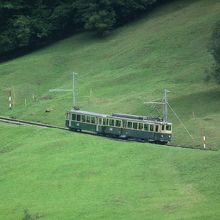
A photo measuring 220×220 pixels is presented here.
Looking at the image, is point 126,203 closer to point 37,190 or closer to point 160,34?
point 37,190

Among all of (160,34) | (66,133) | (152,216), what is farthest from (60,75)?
(152,216)

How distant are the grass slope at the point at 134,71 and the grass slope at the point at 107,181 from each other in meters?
8.63

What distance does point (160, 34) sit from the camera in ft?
345

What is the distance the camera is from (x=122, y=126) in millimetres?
74562

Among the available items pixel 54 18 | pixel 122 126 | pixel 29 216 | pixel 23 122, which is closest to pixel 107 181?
pixel 29 216

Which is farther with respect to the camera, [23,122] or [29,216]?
[23,122]

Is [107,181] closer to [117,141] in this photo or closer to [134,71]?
[117,141]

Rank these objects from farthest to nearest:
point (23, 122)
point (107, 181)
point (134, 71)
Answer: point (134, 71), point (23, 122), point (107, 181)

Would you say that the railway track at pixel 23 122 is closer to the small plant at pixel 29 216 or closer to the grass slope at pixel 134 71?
the grass slope at pixel 134 71

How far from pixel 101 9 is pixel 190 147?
4548 centimetres

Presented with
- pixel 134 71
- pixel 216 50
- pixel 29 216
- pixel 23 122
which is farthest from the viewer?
pixel 134 71

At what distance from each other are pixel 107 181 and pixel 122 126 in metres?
14.4

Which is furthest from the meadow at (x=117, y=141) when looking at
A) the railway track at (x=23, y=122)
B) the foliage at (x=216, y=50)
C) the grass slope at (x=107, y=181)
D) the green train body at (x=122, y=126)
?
the foliage at (x=216, y=50)

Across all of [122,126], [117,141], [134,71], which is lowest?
[117,141]
